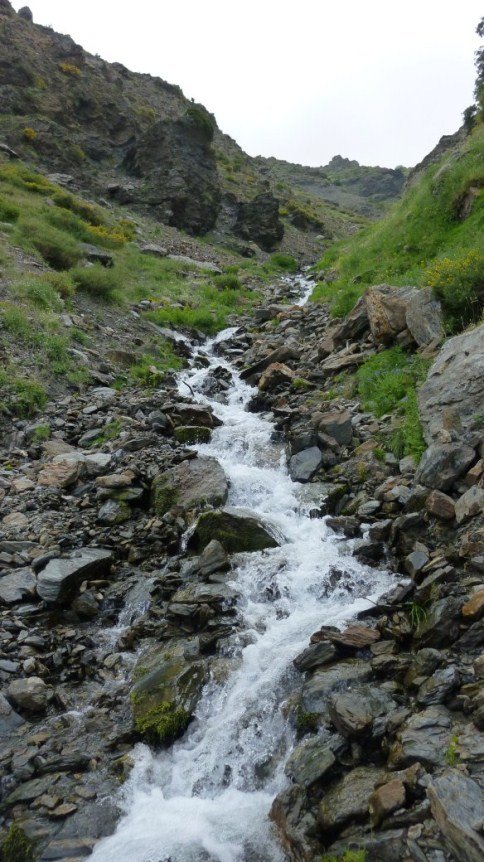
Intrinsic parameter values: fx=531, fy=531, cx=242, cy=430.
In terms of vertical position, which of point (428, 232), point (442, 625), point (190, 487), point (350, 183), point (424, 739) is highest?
point (350, 183)

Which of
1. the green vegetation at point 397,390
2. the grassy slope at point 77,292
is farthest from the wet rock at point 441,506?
the grassy slope at point 77,292

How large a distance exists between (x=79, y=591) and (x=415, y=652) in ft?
15.8

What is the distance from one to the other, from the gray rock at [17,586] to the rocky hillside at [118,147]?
3056 centimetres

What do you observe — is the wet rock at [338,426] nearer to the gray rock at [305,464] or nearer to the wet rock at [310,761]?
the gray rock at [305,464]

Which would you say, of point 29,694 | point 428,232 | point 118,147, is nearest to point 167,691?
point 29,694

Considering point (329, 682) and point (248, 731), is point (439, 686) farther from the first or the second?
point (248, 731)

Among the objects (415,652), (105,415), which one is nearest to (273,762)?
(415,652)

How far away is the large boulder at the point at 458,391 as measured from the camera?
24.5ft

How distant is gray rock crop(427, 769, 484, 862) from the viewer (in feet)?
10.3

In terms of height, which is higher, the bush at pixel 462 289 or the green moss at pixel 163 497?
the bush at pixel 462 289

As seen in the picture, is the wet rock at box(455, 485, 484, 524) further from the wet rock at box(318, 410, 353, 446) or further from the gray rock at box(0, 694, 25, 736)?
the gray rock at box(0, 694, 25, 736)

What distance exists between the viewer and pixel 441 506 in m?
6.81

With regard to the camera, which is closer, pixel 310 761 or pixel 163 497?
pixel 310 761

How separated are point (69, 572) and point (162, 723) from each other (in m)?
2.78
